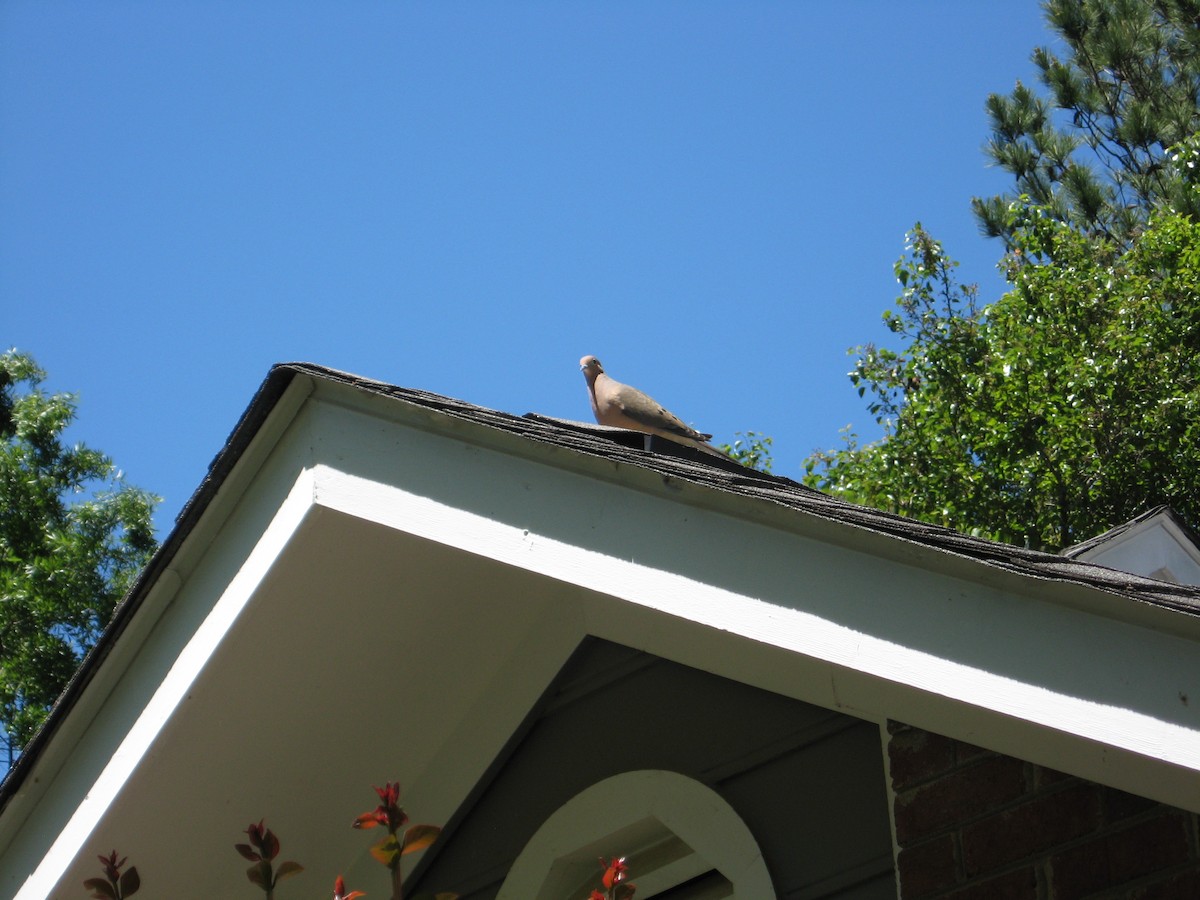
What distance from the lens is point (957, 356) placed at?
16.9 meters

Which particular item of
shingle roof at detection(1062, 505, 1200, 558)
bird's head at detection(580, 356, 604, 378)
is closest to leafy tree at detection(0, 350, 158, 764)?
bird's head at detection(580, 356, 604, 378)

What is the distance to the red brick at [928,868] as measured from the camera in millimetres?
2588

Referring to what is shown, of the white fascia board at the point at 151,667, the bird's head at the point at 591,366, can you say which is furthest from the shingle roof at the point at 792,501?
the bird's head at the point at 591,366

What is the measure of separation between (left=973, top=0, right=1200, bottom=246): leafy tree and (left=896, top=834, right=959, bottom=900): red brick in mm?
19462

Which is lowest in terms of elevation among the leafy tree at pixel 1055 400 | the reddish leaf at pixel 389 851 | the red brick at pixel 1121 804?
the reddish leaf at pixel 389 851

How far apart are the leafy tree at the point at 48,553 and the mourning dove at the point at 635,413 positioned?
8.76 m

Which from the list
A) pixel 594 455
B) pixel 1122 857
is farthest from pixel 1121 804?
pixel 594 455

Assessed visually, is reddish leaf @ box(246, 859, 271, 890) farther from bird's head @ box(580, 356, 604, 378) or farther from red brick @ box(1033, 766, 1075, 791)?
bird's head @ box(580, 356, 604, 378)

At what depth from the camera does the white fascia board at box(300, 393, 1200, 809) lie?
1.91 m

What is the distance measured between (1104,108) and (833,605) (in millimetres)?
22540

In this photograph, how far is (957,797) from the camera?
2.63m

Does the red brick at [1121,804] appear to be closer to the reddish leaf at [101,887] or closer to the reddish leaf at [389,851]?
the reddish leaf at [389,851]

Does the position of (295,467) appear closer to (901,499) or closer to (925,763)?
(925,763)

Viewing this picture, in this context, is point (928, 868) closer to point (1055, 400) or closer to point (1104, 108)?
point (1055, 400)
